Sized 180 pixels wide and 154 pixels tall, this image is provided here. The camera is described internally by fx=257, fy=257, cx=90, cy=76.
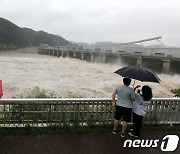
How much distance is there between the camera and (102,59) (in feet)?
202

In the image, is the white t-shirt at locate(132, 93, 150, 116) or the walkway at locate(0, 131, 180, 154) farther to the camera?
the white t-shirt at locate(132, 93, 150, 116)

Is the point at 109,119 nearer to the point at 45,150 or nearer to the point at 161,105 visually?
the point at 161,105

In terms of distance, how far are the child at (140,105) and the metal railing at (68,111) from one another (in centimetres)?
74

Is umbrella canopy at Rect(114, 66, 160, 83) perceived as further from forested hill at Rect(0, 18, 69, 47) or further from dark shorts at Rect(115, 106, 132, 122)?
forested hill at Rect(0, 18, 69, 47)

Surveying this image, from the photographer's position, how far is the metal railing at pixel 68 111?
19.0ft

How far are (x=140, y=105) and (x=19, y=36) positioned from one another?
139983mm

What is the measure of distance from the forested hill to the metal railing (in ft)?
379

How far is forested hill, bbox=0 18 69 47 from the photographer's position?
4979 inches

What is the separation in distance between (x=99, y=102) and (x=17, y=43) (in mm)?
130610

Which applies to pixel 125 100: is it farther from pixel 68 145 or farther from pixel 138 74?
pixel 68 145

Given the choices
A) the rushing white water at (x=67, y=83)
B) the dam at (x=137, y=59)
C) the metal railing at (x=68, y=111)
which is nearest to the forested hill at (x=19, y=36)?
the dam at (x=137, y=59)

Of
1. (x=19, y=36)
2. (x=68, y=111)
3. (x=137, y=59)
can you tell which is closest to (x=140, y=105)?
(x=68, y=111)

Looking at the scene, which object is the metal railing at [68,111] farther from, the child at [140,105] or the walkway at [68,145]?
the child at [140,105]

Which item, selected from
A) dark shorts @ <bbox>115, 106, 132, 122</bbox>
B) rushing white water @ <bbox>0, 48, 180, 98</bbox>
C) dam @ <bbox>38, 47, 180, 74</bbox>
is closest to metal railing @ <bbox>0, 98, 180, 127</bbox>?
dark shorts @ <bbox>115, 106, 132, 122</bbox>
